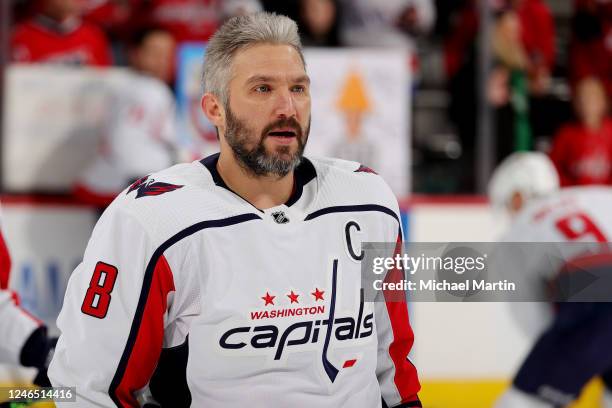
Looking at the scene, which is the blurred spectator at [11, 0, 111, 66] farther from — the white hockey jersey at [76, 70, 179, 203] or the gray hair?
the gray hair

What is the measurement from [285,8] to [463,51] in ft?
2.64

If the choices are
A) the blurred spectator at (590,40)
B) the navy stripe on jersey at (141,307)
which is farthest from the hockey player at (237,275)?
the blurred spectator at (590,40)

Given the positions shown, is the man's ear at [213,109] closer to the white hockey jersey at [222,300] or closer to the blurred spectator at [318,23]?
the white hockey jersey at [222,300]

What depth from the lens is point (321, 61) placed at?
4.03 meters

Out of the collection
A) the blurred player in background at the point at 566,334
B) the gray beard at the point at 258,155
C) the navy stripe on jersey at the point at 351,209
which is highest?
the gray beard at the point at 258,155

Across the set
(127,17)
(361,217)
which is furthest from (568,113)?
(361,217)

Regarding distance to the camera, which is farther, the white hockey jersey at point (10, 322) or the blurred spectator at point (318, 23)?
the blurred spectator at point (318, 23)

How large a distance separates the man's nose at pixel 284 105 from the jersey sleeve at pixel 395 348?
0.28m

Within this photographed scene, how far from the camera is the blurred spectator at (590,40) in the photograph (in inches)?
190

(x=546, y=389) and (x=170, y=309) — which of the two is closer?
→ (x=170, y=309)

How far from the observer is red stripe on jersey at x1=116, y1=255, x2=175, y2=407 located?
156 centimetres

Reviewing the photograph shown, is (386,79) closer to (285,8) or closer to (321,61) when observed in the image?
(321,61)

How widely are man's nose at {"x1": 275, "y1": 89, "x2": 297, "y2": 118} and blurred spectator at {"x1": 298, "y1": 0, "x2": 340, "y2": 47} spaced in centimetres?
261

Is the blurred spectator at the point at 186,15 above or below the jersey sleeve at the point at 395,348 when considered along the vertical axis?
above
